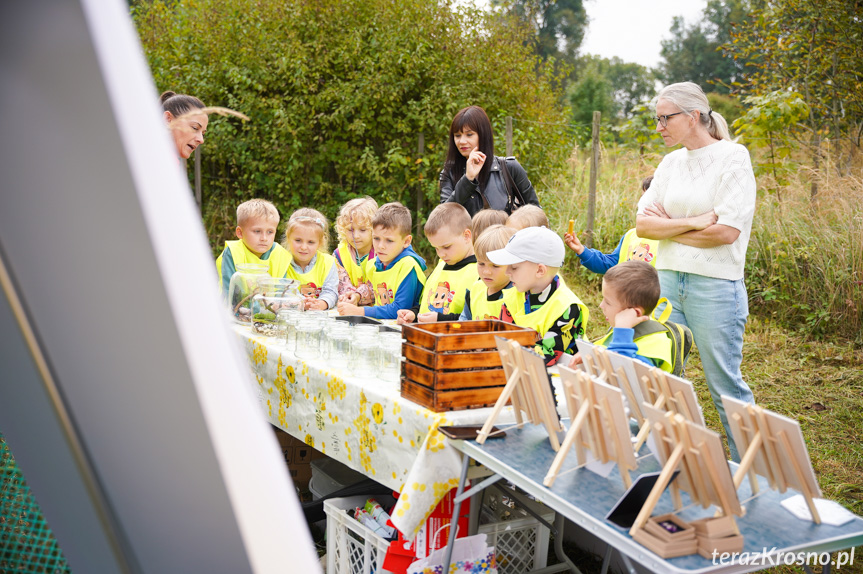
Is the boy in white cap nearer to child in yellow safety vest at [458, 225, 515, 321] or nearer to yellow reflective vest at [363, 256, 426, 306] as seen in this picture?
child in yellow safety vest at [458, 225, 515, 321]

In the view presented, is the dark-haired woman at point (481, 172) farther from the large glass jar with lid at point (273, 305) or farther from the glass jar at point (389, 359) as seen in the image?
the glass jar at point (389, 359)

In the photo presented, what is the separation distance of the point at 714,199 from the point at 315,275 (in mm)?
2375

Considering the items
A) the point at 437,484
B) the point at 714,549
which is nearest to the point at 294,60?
the point at 437,484

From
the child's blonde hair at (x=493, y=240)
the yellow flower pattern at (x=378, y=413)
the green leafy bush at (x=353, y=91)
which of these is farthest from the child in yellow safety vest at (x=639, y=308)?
the green leafy bush at (x=353, y=91)

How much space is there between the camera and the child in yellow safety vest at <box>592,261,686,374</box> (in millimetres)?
2607

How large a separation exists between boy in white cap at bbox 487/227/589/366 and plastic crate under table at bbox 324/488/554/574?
60 cm

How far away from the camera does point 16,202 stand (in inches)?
30.9

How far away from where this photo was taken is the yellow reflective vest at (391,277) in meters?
4.32

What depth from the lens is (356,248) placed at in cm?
498

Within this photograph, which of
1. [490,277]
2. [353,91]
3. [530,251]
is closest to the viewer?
[530,251]

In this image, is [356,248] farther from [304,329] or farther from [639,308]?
[639,308]

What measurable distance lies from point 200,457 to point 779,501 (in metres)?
1.60

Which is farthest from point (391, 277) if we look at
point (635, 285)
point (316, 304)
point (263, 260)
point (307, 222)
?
point (635, 285)

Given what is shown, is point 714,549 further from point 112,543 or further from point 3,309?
point 3,309
